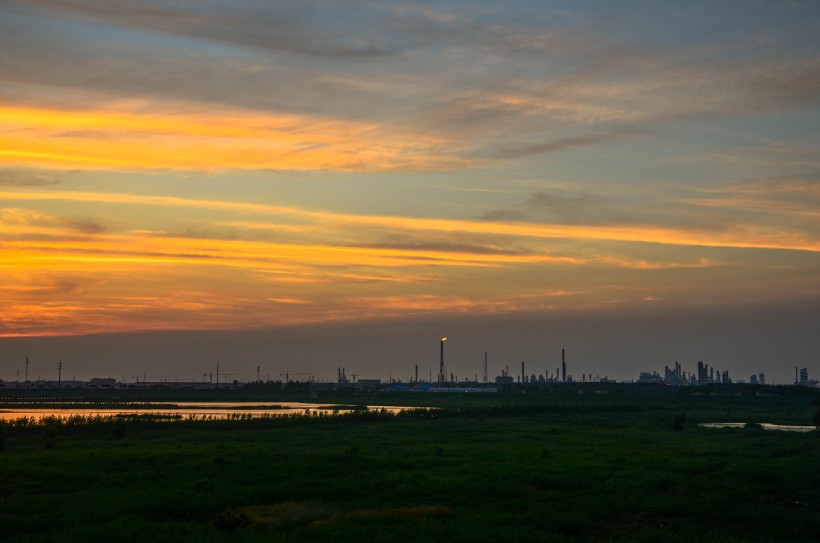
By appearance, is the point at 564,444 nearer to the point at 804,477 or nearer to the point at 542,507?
the point at 804,477

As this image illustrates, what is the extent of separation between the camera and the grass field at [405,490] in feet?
96.8

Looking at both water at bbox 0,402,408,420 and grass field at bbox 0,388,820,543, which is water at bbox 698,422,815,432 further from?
water at bbox 0,402,408,420

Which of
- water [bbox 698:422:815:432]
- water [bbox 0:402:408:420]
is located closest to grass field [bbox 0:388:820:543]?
water [bbox 698:422:815:432]

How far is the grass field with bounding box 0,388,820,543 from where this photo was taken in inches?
1161

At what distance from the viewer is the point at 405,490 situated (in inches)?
1475

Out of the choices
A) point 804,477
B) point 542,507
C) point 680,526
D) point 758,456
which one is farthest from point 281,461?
point 758,456

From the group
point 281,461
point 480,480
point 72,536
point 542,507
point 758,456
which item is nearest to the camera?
point 72,536

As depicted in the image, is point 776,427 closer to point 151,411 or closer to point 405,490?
point 405,490

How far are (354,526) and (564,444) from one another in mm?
37248

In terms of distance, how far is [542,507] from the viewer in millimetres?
34000

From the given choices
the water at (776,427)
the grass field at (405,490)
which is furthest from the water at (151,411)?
the grass field at (405,490)

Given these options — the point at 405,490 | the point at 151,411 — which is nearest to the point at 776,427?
the point at 405,490

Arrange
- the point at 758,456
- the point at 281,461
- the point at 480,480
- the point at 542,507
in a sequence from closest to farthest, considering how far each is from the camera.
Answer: the point at 542,507 < the point at 480,480 < the point at 281,461 < the point at 758,456

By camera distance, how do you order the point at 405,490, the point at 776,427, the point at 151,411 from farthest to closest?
the point at 151,411 → the point at 776,427 → the point at 405,490
